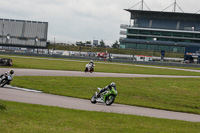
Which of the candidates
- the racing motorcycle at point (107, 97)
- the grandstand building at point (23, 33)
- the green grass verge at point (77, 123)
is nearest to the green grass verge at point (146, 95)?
the racing motorcycle at point (107, 97)

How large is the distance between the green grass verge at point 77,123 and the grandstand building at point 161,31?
96491 mm

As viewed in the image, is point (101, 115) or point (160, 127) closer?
point (160, 127)

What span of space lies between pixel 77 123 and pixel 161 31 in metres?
103

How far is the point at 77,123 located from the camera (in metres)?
9.55

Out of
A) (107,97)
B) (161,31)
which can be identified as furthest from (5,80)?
(161,31)

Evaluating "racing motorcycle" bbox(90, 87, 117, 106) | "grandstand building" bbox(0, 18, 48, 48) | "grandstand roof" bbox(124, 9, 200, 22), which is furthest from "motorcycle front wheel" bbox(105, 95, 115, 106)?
"grandstand roof" bbox(124, 9, 200, 22)

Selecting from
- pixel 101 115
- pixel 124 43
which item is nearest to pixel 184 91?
pixel 101 115

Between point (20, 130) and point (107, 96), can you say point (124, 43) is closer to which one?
point (107, 96)

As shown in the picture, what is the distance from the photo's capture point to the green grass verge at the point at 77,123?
27.8 feet

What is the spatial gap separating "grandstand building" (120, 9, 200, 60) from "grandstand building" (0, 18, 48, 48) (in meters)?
27.4

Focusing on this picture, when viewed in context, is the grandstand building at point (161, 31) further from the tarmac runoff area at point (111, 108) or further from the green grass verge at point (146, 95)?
the tarmac runoff area at point (111, 108)

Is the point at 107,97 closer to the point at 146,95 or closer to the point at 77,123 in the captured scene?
the point at 77,123

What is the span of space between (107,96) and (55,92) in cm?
486

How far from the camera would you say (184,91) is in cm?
2256
